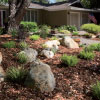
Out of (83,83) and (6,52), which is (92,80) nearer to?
(83,83)

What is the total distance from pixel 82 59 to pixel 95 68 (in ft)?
3.00

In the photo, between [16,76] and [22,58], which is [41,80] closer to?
[16,76]

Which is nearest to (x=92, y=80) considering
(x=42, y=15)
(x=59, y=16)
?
(x=59, y=16)

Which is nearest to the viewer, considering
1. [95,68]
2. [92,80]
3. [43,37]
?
[92,80]

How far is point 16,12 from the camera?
12.4 m

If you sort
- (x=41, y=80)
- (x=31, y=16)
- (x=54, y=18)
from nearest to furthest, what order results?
(x=41, y=80), (x=31, y=16), (x=54, y=18)

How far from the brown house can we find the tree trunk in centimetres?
712

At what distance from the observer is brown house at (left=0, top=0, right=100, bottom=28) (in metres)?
20.2

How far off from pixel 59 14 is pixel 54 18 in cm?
94

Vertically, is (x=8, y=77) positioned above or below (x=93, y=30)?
below

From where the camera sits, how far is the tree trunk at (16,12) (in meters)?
12.1

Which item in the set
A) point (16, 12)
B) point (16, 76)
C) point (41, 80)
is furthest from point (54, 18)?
point (41, 80)

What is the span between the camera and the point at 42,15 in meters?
22.8

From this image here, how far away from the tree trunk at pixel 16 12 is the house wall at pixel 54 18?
8.94 meters
